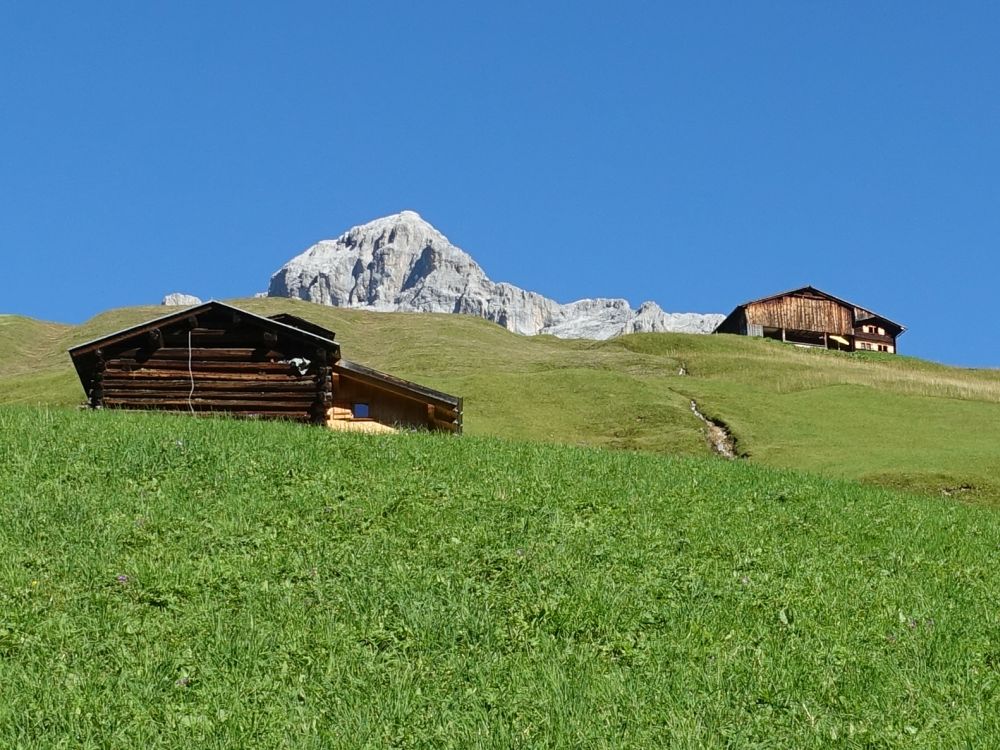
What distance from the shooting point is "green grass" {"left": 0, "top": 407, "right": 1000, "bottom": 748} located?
36.2 ft

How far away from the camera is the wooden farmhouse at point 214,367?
35969 millimetres

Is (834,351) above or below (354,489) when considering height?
above

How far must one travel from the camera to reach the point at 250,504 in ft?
58.1

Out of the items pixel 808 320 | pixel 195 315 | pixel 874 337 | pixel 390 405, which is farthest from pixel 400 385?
pixel 874 337

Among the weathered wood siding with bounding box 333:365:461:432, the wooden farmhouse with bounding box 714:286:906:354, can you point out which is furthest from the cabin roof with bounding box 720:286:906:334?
the weathered wood siding with bounding box 333:365:461:432

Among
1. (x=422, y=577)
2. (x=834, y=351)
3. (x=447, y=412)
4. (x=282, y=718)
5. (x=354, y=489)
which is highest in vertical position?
(x=834, y=351)

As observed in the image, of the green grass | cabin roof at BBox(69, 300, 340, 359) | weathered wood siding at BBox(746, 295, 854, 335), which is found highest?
weathered wood siding at BBox(746, 295, 854, 335)

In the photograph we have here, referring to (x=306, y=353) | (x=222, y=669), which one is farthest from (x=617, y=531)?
(x=306, y=353)

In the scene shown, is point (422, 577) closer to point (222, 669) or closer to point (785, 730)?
point (222, 669)

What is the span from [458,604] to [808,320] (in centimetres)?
10213

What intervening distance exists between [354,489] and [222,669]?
23.1 ft

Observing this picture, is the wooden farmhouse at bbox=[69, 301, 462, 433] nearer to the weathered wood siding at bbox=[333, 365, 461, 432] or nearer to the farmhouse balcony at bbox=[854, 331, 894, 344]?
the weathered wood siding at bbox=[333, 365, 461, 432]

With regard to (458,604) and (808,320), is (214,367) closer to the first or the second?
(458,604)

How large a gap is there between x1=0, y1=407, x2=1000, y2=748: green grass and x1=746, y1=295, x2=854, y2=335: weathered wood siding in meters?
88.5
